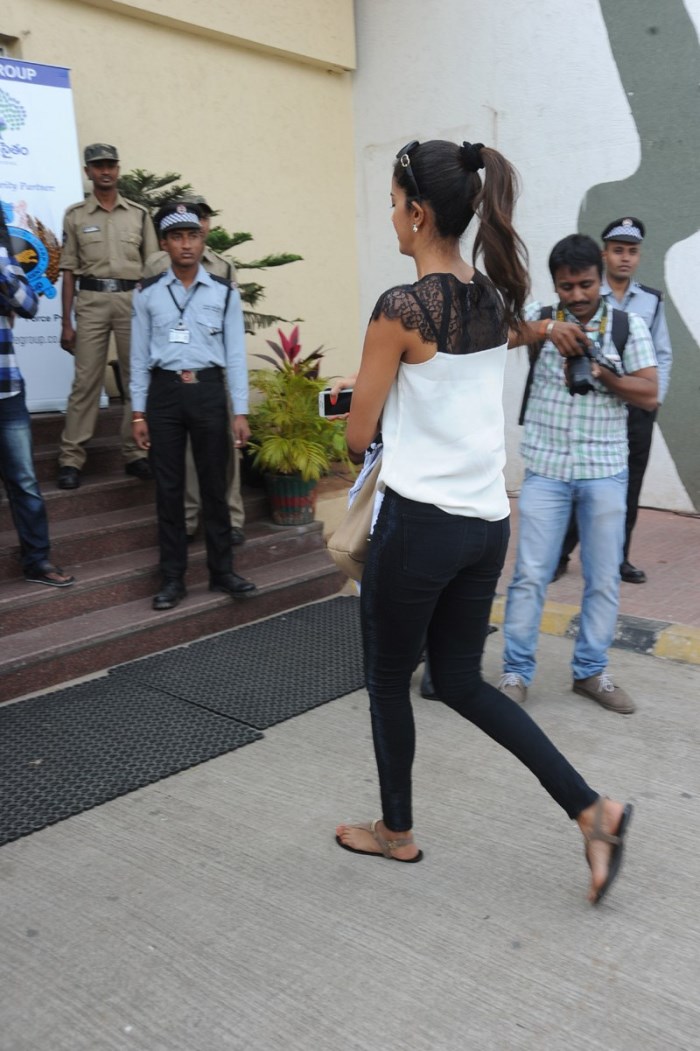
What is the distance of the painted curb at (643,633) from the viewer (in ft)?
15.6

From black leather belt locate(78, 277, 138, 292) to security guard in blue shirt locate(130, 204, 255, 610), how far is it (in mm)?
931

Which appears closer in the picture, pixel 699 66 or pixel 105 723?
pixel 105 723

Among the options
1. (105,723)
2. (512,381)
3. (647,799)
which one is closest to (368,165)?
(512,381)

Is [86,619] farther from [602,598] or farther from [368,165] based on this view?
[368,165]

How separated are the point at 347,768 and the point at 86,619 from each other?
1.95 m

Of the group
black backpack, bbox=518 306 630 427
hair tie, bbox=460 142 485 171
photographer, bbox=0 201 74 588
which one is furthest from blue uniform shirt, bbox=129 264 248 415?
hair tie, bbox=460 142 485 171

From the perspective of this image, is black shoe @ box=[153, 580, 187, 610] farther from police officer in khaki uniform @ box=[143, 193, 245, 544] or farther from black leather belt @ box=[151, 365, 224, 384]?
black leather belt @ box=[151, 365, 224, 384]

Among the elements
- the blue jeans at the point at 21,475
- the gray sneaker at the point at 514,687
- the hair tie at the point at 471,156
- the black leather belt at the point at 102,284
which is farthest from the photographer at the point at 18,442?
the hair tie at the point at 471,156

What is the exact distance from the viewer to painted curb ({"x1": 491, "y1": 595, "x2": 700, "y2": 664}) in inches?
187

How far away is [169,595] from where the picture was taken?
5.16 meters

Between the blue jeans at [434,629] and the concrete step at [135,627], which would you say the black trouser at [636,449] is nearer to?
the concrete step at [135,627]

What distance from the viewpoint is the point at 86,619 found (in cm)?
495

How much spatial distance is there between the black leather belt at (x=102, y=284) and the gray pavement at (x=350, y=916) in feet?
11.2

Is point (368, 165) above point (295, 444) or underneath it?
above
